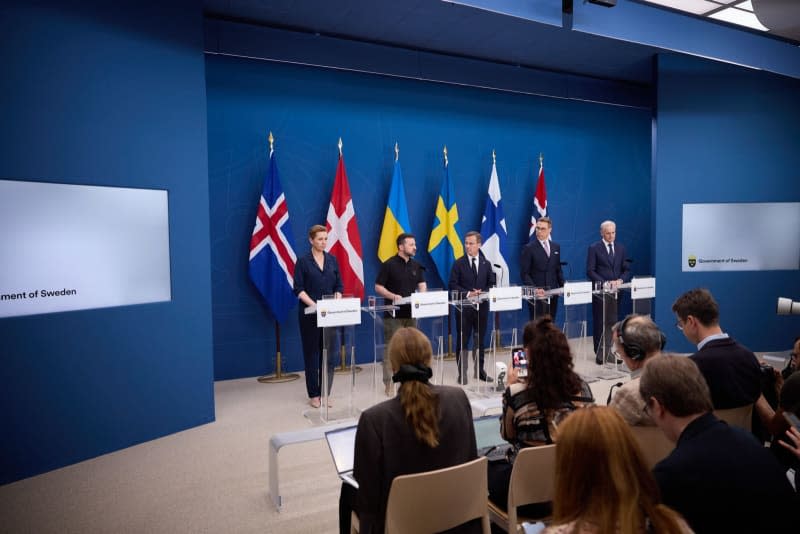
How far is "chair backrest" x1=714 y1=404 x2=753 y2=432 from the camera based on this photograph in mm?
2531

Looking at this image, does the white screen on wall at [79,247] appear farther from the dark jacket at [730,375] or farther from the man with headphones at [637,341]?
the dark jacket at [730,375]

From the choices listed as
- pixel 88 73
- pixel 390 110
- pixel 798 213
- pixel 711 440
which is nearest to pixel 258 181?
pixel 390 110

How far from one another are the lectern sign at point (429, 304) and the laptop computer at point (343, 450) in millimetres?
2136

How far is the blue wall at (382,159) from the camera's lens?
6.14m

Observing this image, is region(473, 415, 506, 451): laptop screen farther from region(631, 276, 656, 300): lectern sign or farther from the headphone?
region(631, 276, 656, 300): lectern sign

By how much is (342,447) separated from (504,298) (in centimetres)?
298

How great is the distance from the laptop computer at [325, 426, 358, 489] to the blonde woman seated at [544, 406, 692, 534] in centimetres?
113

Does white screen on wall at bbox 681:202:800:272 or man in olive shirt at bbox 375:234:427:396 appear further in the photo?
white screen on wall at bbox 681:202:800:272

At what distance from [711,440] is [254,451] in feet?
11.0

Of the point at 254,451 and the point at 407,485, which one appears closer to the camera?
the point at 407,485

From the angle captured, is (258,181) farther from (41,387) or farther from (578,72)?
(578,72)

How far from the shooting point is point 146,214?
14.4 ft

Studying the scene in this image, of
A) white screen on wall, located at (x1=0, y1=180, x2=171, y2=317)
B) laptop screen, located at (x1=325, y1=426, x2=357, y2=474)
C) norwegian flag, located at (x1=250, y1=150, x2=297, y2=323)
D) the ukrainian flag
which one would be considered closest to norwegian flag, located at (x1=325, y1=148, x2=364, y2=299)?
the ukrainian flag

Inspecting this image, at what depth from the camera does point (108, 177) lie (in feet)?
13.6
